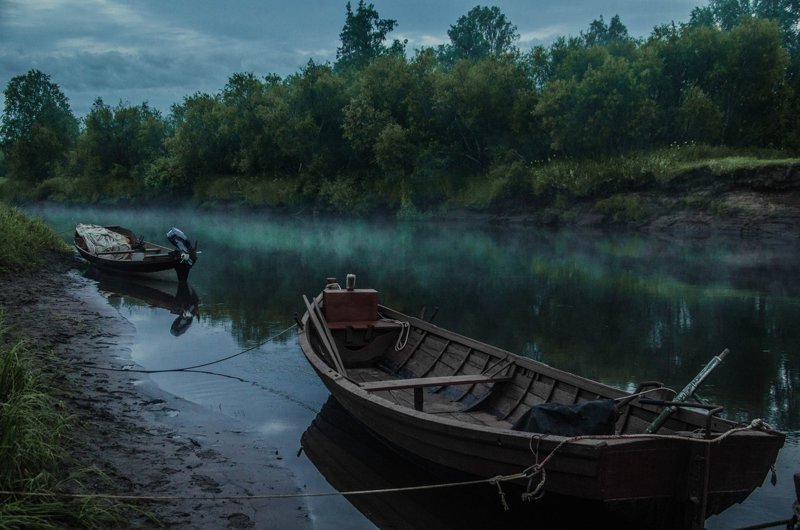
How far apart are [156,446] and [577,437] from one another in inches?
186

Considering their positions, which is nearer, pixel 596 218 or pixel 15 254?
pixel 15 254

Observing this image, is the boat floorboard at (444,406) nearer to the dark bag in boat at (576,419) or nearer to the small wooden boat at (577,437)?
the small wooden boat at (577,437)

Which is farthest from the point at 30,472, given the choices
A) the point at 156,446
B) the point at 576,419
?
the point at 576,419

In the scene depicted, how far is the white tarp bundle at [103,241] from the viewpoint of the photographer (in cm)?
2373

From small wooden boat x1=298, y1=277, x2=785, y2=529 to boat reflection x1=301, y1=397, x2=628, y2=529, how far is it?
0.36 m

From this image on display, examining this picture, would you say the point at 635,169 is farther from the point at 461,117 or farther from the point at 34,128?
the point at 34,128

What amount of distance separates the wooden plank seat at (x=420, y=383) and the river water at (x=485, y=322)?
0.87 meters

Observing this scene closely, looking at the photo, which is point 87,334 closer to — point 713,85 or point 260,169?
point 713,85

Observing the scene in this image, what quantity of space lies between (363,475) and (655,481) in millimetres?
3481

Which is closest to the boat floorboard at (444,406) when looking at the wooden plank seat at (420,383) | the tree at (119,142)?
the wooden plank seat at (420,383)

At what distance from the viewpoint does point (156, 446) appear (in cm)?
790

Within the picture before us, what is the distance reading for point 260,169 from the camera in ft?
207

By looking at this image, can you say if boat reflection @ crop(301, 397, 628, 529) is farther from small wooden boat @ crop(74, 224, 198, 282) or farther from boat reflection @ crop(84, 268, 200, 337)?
small wooden boat @ crop(74, 224, 198, 282)

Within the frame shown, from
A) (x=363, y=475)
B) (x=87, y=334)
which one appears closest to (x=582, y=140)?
(x=87, y=334)
